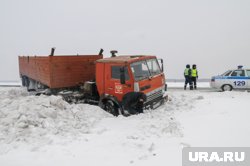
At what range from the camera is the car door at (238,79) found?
47.9 feet

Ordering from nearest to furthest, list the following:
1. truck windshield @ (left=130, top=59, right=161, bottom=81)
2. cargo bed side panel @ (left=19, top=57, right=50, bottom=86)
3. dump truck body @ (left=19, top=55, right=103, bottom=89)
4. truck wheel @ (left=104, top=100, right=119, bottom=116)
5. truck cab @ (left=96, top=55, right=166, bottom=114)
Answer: truck cab @ (left=96, top=55, right=166, bottom=114) → truck windshield @ (left=130, top=59, right=161, bottom=81) → truck wheel @ (left=104, top=100, right=119, bottom=116) → dump truck body @ (left=19, top=55, right=103, bottom=89) → cargo bed side panel @ (left=19, top=57, right=50, bottom=86)

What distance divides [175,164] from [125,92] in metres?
4.29

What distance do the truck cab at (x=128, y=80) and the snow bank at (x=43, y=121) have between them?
2.82 feet

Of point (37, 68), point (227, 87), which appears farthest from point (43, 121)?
point (227, 87)

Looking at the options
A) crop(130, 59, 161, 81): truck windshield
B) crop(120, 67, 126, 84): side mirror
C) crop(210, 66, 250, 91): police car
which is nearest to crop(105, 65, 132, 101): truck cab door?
crop(120, 67, 126, 84): side mirror

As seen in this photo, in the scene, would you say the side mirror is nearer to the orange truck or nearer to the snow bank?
the orange truck

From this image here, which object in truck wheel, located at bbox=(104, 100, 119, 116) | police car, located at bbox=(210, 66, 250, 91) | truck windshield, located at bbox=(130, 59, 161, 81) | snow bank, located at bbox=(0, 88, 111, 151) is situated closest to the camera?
snow bank, located at bbox=(0, 88, 111, 151)

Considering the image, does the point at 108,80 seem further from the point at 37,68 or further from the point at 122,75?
the point at 37,68

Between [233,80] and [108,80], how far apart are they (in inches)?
329

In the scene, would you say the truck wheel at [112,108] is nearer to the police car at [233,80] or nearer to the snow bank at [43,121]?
the snow bank at [43,121]

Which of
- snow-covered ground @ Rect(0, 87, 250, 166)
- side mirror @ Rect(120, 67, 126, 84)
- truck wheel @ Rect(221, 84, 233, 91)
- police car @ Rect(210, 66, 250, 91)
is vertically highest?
side mirror @ Rect(120, 67, 126, 84)

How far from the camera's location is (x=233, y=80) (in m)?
14.9

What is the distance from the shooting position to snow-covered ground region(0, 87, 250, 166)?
18.8ft

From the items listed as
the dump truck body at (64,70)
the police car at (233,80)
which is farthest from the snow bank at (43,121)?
the police car at (233,80)
